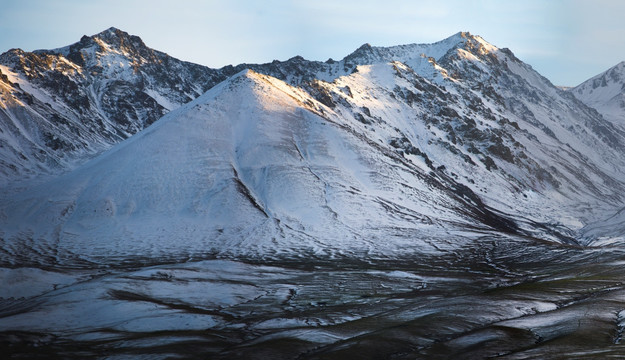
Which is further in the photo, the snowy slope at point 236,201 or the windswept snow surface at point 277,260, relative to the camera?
the snowy slope at point 236,201

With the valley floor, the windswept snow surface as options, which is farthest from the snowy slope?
the valley floor

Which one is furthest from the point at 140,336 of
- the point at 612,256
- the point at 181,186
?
the point at 181,186

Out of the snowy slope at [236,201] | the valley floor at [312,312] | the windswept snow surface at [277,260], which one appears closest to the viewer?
the valley floor at [312,312]

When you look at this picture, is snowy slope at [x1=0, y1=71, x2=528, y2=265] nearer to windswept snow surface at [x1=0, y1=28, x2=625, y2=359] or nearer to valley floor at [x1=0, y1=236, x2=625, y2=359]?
windswept snow surface at [x1=0, y1=28, x2=625, y2=359]

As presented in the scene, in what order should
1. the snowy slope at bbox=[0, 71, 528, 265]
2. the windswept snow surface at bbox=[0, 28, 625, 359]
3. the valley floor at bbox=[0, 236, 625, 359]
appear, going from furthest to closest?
1. the snowy slope at bbox=[0, 71, 528, 265]
2. the windswept snow surface at bbox=[0, 28, 625, 359]
3. the valley floor at bbox=[0, 236, 625, 359]

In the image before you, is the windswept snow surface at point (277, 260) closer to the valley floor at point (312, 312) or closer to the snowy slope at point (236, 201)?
the valley floor at point (312, 312)

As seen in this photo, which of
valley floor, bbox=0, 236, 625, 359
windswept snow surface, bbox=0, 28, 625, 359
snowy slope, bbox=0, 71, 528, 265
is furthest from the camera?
snowy slope, bbox=0, 71, 528, 265

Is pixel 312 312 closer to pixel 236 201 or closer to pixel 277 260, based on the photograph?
pixel 277 260

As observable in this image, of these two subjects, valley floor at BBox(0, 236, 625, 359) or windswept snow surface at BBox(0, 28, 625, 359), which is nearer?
valley floor at BBox(0, 236, 625, 359)

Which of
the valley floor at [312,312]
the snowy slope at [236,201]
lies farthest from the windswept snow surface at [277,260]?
the snowy slope at [236,201]

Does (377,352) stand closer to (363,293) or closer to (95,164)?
(363,293)

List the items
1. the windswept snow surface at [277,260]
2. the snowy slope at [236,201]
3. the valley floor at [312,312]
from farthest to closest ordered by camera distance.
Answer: the snowy slope at [236,201] < the windswept snow surface at [277,260] < the valley floor at [312,312]

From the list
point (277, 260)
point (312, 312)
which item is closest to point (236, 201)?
point (277, 260)
